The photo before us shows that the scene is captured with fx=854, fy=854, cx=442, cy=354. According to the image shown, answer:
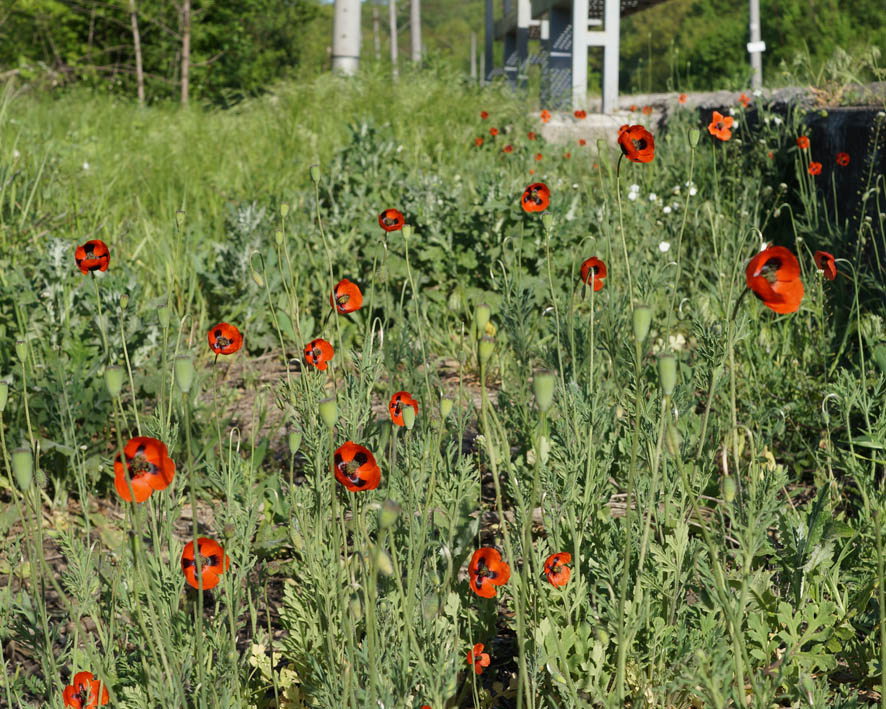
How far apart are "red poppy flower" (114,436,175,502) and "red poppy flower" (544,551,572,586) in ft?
2.21

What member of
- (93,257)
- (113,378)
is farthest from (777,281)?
(93,257)

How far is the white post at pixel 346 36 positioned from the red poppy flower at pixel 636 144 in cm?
631

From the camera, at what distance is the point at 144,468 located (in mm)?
1215

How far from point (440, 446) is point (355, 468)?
1.02 metres

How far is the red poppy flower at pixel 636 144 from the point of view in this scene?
6.07 feet

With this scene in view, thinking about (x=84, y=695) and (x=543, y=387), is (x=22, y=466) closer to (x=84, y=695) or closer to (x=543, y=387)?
(x=84, y=695)

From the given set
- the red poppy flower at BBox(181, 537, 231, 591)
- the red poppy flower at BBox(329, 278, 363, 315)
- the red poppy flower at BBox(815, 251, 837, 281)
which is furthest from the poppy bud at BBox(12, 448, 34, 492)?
the red poppy flower at BBox(815, 251, 837, 281)

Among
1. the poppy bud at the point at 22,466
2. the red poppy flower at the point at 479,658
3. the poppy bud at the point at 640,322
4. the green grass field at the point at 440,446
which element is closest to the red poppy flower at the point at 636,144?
the green grass field at the point at 440,446

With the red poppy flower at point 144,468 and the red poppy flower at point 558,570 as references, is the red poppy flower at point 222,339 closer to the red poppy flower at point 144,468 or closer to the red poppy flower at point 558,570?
the red poppy flower at point 144,468

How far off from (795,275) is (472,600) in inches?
35.7

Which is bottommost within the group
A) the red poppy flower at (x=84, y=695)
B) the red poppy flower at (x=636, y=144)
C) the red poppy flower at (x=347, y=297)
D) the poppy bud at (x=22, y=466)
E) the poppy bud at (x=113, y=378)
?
the red poppy flower at (x=84, y=695)

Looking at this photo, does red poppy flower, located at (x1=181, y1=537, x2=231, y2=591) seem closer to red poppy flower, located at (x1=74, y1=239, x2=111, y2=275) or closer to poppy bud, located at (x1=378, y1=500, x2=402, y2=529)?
poppy bud, located at (x1=378, y1=500, x2=402, y2=529)

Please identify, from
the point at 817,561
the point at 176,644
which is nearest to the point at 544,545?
the point at 817,561

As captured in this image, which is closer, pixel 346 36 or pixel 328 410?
pixel 328 410
